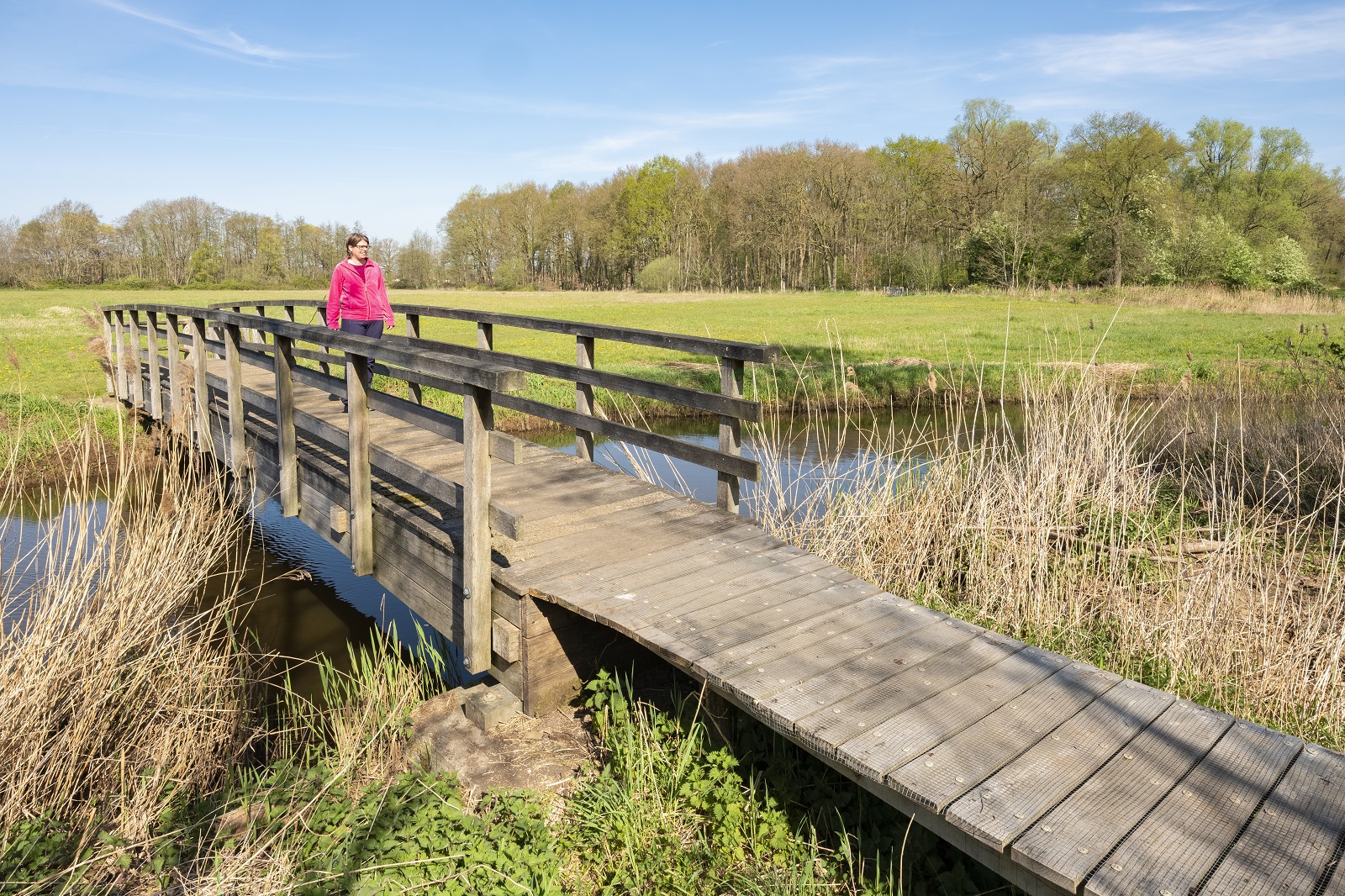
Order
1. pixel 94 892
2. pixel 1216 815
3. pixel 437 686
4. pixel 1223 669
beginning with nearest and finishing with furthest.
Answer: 1. pixel 1216 815
2. pixel 94 892
3. pixel 1223 669
4. pixel 437 686

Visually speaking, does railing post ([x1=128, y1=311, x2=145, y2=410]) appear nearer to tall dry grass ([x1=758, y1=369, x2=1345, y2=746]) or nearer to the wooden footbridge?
the wooden footbridge

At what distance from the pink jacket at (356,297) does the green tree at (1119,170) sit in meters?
43.8

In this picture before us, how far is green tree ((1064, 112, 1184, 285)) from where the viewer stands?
4250 centimetres

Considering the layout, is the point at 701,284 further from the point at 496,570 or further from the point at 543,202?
the point at 496,570

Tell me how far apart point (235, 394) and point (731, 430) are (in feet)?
14.8

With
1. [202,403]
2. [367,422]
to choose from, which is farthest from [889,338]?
[367,422]

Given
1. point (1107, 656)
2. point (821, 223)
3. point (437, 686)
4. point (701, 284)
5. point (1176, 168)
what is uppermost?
point (1176, 168)

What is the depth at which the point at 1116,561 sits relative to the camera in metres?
5.00

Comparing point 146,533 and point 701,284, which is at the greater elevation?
point 701,284

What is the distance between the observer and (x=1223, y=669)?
4.16 m

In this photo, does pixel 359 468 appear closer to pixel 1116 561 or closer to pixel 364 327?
pixel 364 327

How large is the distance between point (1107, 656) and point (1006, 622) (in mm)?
572

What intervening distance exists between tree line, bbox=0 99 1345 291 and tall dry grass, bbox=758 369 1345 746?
39469 millimetres

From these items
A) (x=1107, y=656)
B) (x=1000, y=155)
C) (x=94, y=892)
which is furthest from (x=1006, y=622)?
(x=1000, y=155)
